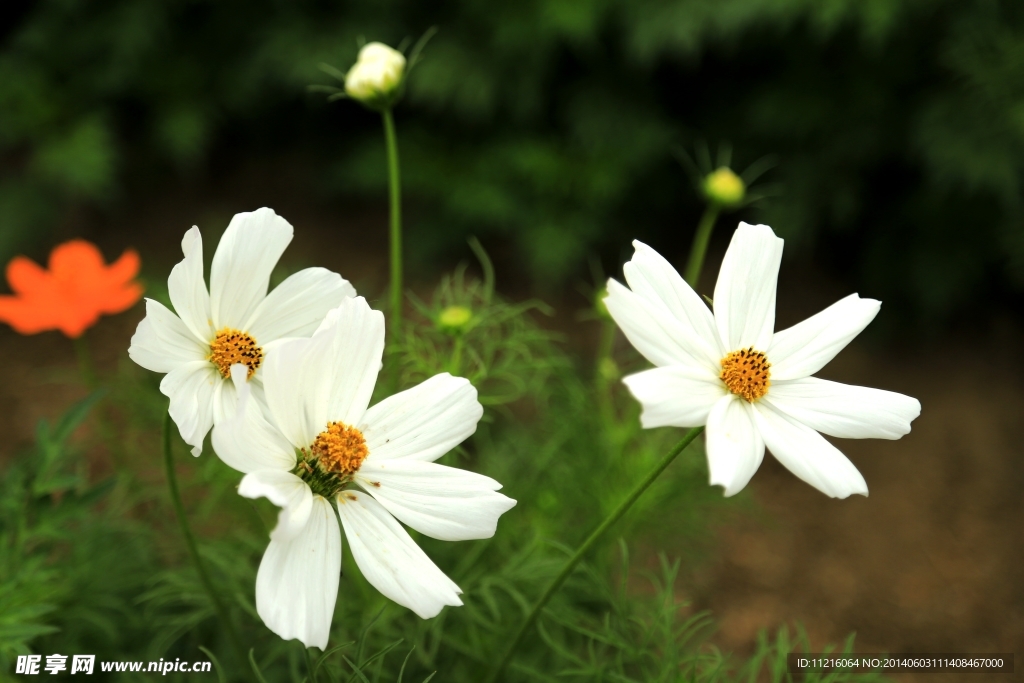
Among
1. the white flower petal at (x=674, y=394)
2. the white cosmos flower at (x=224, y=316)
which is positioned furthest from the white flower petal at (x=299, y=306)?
the white flower petal at (x=674, y=394)

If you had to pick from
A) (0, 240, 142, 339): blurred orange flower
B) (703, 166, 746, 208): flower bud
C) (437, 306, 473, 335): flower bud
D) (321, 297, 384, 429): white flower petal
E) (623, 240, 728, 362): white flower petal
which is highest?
(703, 166, 746, 208): flower bud

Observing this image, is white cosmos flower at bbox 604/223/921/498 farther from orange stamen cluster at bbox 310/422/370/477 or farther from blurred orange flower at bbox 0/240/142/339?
blurred orange flower at bbox 0/240/142/339

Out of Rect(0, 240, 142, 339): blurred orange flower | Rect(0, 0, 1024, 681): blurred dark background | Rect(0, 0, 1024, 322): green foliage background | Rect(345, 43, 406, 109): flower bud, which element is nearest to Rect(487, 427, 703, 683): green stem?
Rect(345, 43, 406, 109): flower bud

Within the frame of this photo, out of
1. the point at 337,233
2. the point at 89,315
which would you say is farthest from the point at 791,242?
the point at 89,315

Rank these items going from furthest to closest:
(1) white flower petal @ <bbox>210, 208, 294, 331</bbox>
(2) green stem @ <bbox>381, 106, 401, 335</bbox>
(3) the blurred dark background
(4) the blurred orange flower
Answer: (3) the blurred dark background
(4) the blurred orange flower
(2) green stem @ <bbox>381, 106, 401, 335</bbox>
(1) white flower petal @ <bbox>210, 208, 294, 331</bbox>

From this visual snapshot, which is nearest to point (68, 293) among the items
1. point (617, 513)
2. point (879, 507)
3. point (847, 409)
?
point (617, 513)

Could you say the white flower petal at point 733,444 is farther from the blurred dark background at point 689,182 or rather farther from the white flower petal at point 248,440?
the blurred dark background at point 689,182
